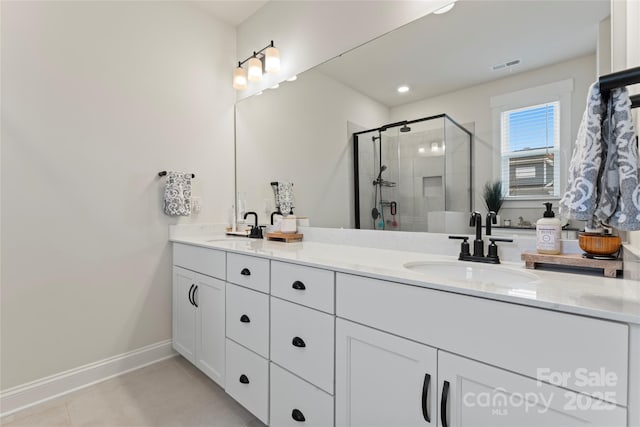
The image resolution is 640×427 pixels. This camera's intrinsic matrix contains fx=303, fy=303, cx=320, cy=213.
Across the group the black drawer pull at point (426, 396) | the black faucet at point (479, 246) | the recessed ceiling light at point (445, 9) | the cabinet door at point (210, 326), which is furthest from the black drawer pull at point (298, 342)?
the recessed ceiling light at point (445, 9)

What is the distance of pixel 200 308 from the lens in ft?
6.03

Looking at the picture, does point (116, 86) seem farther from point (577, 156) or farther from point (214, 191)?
point (577, 156)

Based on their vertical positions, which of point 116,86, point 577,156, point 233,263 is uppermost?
point 116,86

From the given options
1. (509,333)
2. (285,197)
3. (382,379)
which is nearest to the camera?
(509,333)

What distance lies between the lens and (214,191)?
2.48 m

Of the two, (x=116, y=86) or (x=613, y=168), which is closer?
(x=613, y=168)

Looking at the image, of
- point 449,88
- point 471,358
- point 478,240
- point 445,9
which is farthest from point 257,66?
point 471,358

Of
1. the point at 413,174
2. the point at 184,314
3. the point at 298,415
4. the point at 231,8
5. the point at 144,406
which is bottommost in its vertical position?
the point at 144,406

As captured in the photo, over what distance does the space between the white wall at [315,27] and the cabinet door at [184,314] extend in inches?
61.2

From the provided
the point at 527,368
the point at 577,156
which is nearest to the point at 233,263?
the point at 527,368

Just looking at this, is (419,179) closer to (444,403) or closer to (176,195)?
(444,403)

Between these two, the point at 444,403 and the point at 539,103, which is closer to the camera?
the point at 444,403

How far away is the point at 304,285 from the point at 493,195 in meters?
0.86

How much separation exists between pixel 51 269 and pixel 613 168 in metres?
2.43
